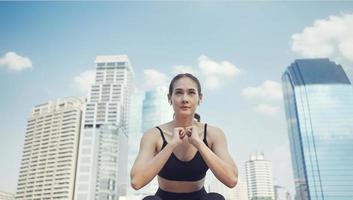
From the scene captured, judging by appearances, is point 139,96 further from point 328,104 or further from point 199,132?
point 199,132

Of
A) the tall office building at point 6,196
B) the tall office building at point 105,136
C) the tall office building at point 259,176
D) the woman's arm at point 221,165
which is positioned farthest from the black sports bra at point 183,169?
the tall office building at point 259,176

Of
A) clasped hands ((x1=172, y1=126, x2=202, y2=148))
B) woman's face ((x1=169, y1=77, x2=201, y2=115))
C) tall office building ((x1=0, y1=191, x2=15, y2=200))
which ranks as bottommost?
clasped hands ((x1=172, y1=126, x2=202, y2=148))

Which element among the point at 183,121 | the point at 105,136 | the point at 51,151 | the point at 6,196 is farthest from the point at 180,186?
the point at 6,196

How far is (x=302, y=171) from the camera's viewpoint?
91.0m

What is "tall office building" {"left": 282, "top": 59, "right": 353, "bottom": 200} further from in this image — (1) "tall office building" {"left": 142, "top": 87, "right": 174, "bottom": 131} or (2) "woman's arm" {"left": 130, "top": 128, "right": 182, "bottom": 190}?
(2) "woman's arm" {"left": 130, "top": 128, "right": 182, "bottom": 190}

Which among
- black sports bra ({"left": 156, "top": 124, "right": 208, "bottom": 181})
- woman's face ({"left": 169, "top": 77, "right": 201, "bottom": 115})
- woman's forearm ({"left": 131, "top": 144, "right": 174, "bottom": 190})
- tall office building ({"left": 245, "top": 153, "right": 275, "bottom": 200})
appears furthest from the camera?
tall office building ({"left": 245, "top": 153, "right": 275, "bottom": 200})

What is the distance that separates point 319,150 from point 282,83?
29.6 meters

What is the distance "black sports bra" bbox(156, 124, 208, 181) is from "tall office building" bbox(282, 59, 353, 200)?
91.1 metres

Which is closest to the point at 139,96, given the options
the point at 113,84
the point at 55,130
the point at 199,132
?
the point at 113,84

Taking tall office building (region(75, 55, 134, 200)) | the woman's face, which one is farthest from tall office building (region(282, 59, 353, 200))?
the woman's face

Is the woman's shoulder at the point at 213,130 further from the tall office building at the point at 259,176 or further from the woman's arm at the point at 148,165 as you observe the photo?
the tall office building at the point at 259,176

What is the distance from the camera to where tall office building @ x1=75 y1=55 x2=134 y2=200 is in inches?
3223

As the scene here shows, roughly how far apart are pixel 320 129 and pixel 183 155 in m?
99.9

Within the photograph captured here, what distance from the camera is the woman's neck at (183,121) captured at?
211cm
